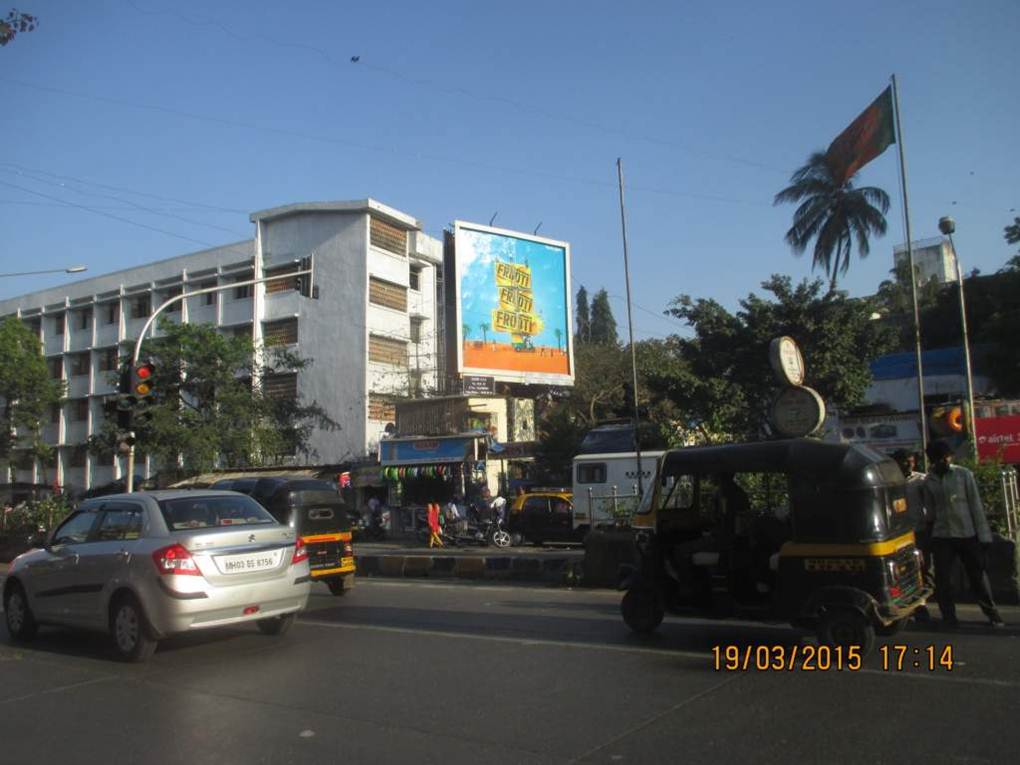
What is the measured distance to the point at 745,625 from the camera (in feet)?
27.7

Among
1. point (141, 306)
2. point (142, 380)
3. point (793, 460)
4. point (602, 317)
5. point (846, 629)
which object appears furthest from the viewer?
point (602, 317)

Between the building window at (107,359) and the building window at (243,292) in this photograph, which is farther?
the building window at (107,359)

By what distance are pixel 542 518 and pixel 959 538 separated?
1757cm

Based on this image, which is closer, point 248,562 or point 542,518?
point 248,562

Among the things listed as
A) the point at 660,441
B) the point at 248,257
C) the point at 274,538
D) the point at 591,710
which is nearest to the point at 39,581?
the point at 274,538

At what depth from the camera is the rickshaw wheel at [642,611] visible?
7.93m

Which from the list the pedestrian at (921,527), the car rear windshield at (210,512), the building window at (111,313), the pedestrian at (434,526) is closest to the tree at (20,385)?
the building window at (111,313)

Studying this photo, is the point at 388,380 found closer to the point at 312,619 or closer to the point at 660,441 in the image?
the point at 660,441

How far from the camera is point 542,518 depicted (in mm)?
24781

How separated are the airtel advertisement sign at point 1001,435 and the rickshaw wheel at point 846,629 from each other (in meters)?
20.3

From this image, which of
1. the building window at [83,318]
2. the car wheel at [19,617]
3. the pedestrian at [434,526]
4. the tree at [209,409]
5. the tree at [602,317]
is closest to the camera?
the car wheel at [19,617]

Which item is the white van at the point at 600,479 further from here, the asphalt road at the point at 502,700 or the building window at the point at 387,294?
the building window at the point at 387,294

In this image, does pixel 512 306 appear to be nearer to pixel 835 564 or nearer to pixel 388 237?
pixel 388 237

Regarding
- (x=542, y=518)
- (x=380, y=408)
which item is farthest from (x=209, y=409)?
(x=542, y=518)
